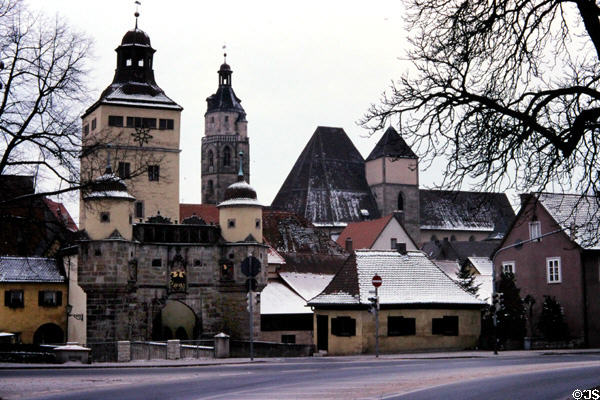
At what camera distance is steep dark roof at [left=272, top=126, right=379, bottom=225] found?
384ft

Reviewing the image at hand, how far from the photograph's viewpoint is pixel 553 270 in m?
53.2

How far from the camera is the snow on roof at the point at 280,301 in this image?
197ft

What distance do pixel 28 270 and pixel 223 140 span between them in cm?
8389

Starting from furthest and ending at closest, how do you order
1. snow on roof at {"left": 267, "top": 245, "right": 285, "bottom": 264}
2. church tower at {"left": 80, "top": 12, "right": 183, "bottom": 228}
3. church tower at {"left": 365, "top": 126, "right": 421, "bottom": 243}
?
church tower at {"left": 365, "top": 126, "right": 421, "bottom": 243}
church tower at {"left": 80, "top": 12, "right": 183, "bottom": 228}
snow on roof at {"left": 267, "top": 245, "right": 285, "bottom": 264}

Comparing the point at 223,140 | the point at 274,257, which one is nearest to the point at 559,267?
the point at 274,257

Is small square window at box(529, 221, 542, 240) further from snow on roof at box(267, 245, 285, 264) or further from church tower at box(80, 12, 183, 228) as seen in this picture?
church tower at box(80, 12, 183, 228)

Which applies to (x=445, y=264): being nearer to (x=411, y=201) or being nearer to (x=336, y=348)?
(x=411, y=201)

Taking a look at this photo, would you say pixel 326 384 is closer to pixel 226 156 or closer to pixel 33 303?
pixel 33 303

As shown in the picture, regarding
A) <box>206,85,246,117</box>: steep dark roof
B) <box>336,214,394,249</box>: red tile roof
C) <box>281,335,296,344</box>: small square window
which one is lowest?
<box>281,335,296,344</box>: small square window

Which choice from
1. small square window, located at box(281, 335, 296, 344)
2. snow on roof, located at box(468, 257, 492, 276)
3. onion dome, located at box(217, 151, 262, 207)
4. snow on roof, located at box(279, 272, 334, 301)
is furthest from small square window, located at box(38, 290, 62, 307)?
snow on roof, located at box(468, 257, 492, 276)

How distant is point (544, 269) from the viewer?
177 ft

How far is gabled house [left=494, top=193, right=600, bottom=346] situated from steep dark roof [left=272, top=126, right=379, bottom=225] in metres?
59.8

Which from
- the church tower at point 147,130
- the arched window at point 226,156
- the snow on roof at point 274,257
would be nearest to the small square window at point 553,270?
the snow on roof at point 274,257

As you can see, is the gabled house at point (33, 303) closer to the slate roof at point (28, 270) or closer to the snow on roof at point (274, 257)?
the slate roof at point (28, 270)
